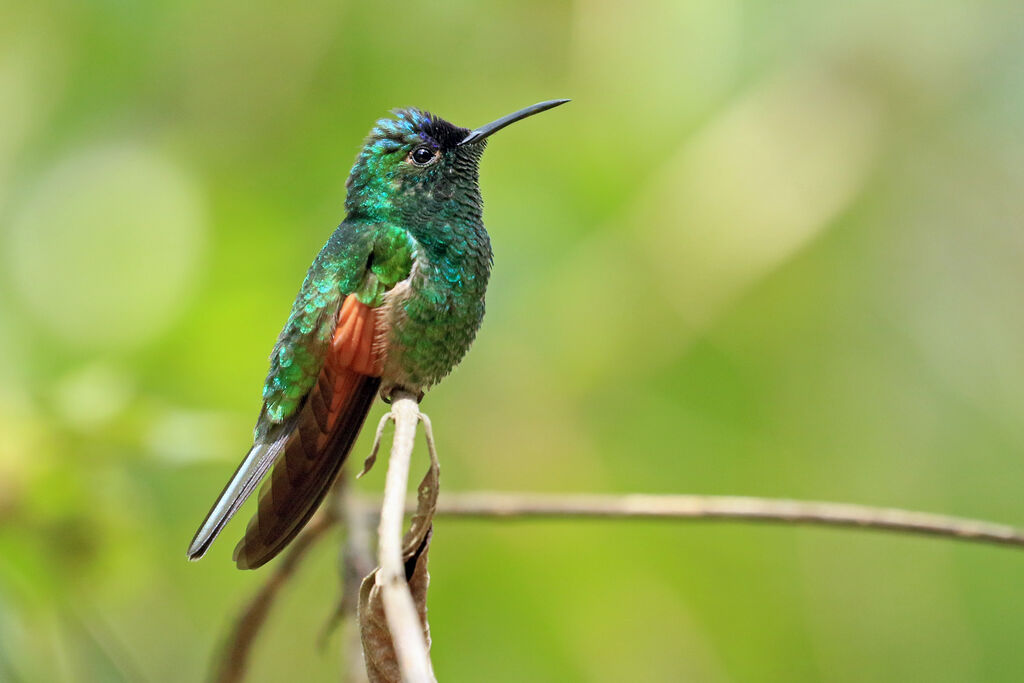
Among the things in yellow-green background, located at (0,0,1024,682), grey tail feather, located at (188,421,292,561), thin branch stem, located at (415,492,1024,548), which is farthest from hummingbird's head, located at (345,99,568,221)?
yellow-green background, located at (0,0,1024,682)

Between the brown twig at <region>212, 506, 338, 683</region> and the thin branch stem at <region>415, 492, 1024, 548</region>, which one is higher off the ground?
the thin branch stem at <region>415, 492, 1024, 548</region>

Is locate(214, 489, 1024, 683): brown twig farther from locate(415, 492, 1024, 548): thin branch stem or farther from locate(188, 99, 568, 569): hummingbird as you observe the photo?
locate(188, 99, 568, 569): hummingbird

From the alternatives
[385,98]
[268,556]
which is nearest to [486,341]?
[385,98]

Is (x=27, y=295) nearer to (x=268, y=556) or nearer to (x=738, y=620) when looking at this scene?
(x=268, y=556)

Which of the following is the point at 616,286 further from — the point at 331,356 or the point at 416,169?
the point at 331,356

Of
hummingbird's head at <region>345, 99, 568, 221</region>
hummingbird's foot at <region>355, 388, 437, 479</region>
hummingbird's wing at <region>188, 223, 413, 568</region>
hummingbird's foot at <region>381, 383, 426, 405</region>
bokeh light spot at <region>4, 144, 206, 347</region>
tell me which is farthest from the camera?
bokeh light spot at <region>4, 144, 206, 347</region>

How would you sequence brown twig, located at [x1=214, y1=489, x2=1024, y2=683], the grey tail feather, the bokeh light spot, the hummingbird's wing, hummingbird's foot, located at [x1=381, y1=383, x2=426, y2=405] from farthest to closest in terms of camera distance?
the bokeh light spot
hummingbird's foot, located at [x1=381, y1=383, x2=426, y2=405]
the hummingbird's wing
brown twig, located at [x1=214, y1=489, x2=1024, y2=683]
the grey tail feather

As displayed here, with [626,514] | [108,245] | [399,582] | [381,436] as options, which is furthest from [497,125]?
[108,245]
